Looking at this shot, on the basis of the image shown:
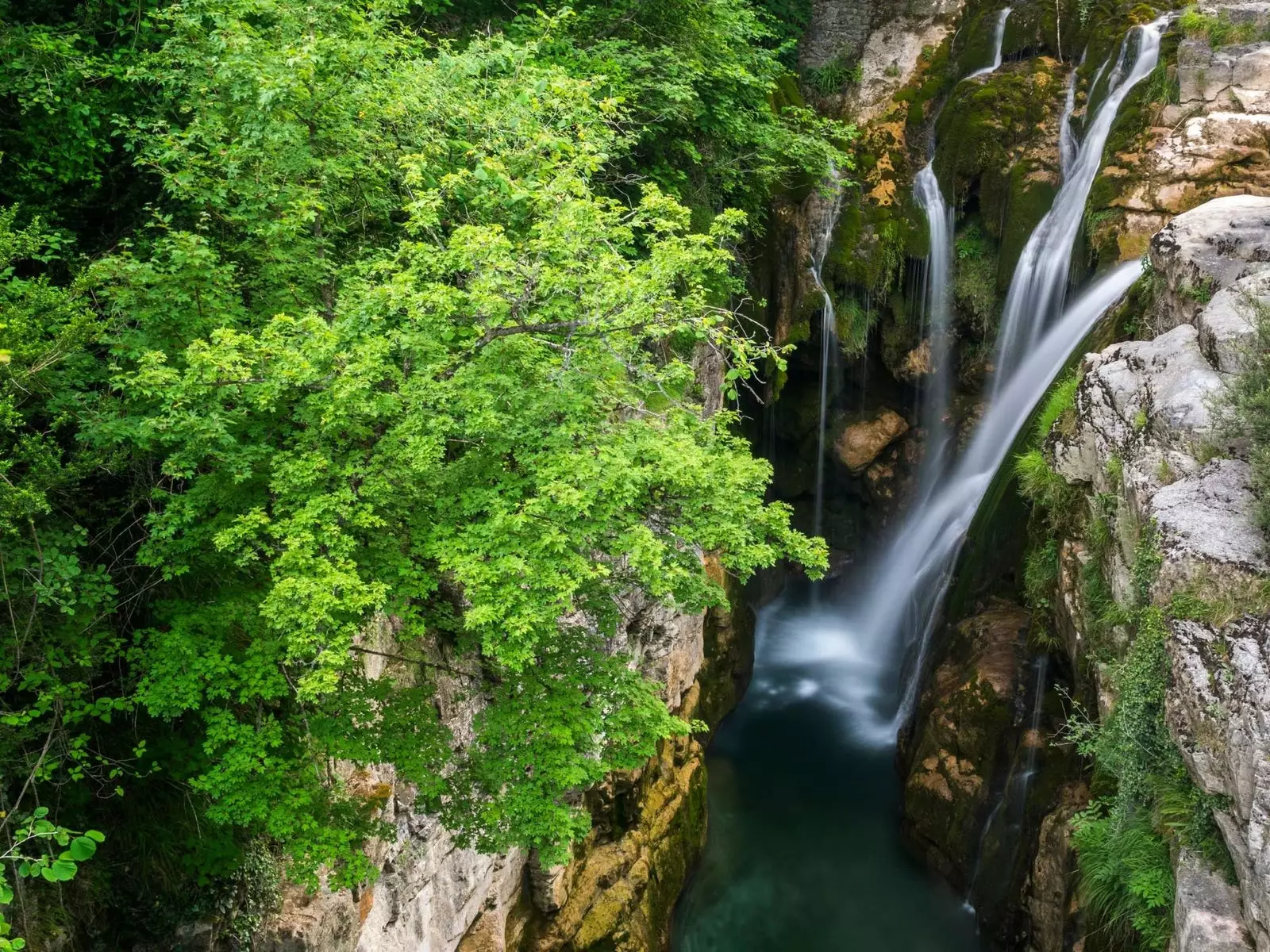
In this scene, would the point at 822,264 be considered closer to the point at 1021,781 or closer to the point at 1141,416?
the point at 1141,416

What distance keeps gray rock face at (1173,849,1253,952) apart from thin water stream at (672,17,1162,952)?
3.60m

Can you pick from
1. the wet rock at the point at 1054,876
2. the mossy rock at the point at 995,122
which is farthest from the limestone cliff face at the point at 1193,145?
the wet rock at the point at 1054,876

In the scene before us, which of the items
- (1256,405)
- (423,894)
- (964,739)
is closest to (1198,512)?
(1256,405)

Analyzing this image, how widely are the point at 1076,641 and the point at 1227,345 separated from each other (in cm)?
323

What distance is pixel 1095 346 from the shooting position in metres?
10.6

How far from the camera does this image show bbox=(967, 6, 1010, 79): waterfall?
619 inches

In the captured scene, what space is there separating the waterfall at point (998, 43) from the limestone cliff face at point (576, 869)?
437 inches

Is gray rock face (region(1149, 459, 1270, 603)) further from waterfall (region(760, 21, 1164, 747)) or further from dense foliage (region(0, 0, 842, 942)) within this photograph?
waterfall (region(760, 21, 1164, 747))

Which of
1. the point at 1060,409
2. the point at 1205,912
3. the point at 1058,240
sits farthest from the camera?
the point at 1058,240

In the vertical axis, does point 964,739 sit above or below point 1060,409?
below

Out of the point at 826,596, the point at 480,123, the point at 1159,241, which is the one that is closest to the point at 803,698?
the point at 826,596

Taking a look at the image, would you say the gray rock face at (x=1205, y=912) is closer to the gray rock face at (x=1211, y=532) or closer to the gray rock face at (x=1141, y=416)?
the gray rock face at (x=1211, y=532)

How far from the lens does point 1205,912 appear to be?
596 cm

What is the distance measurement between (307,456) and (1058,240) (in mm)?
12393
